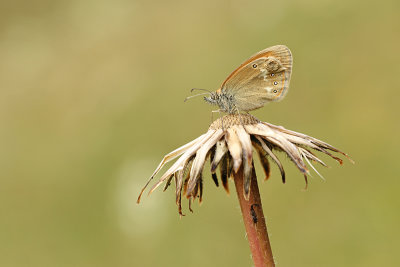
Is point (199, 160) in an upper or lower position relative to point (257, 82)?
lower

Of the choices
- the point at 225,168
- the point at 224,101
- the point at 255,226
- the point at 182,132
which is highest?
the point at 182,132

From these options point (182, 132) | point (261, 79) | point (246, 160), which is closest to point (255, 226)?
point (246, 160)

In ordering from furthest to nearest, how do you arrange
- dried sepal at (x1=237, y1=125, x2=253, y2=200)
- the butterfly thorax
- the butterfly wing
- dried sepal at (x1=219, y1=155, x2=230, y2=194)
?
the butterfly thorax
the butterfly wing
dried sepal at (x1=219, y1=155, x2=230, y2=194)
dried sepal at (x1=237, y1=125, x2=253, y2=200)

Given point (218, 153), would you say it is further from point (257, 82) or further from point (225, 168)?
point (257, 82)

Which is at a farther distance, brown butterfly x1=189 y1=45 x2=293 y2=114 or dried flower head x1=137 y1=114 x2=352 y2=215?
brown butterfly x1=189 y1=45 x2=293 y2=114

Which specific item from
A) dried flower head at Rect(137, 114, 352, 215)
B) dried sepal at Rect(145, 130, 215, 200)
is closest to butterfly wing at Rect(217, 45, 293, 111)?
dried flower head at Rect(137, 114, 352, 215)

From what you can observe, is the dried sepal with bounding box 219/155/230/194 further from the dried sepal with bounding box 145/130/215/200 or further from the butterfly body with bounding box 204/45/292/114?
the butterfly body with bounding box 204/45/292/114

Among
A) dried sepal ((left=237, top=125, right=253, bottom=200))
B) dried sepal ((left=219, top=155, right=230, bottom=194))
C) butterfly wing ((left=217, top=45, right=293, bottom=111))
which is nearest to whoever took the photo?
dried sepal ((left=237, top=125, right=253, bottom=200))

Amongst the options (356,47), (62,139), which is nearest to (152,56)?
(62,139)
